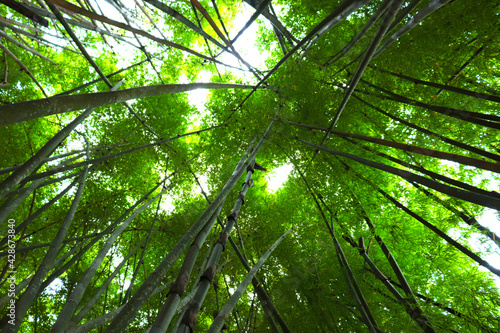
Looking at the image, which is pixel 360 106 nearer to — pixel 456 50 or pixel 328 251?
pixel 456 50

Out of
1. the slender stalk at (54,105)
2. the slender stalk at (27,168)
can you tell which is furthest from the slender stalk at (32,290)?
the slender stalk at (54,105)

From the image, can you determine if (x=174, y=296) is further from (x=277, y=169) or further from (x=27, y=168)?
(x=277, y=169)

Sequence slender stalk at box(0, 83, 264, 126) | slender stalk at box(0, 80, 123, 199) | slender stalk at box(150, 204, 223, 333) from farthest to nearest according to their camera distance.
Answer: slender stalk at box(0, 80, 123, 199)
slender stalk at box(150, 204, 223, 333)
slender stalk at box(0, 83, 264, 126)

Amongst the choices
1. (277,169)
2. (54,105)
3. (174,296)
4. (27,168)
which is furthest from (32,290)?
(277,169)

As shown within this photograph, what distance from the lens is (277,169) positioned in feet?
14.8

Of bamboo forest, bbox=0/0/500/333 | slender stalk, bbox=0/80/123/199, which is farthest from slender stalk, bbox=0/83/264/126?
slender stalk, bbox=0/80/123/199

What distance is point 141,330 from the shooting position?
11.2 feet

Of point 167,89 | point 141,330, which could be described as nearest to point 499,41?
point 167,89

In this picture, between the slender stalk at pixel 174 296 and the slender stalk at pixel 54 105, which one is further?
the slender stalk at pixel 174 296

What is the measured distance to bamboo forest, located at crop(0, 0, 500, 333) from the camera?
1.15 metres

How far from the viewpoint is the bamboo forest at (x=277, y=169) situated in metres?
1.15

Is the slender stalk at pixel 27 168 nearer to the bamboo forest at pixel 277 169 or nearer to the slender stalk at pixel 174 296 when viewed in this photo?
the bamboo forest at pixel 277 169

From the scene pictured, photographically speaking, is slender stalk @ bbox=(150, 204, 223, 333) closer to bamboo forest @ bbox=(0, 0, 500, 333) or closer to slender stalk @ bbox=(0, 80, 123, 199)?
bamboo forest @ bbox=(0, 0, 500, 333)

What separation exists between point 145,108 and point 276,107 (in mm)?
2292
